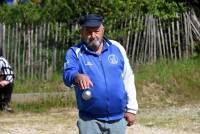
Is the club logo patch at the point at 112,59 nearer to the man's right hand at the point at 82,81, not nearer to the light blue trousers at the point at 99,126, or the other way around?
the man's right hand at the point at 82,81

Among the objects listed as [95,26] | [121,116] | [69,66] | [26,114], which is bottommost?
[26,114]

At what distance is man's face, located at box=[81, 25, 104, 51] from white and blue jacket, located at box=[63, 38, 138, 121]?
8 cm

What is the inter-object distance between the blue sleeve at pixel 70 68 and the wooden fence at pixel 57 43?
33.4ft

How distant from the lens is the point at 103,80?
519 centimetres

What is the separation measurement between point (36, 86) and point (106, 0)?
2774 millimetres

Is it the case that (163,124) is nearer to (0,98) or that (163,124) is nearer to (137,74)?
(0,98)

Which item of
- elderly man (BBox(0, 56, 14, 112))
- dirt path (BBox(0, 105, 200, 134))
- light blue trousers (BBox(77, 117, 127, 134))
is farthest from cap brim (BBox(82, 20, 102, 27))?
elderly man (BBox(0, 56, 14, 112))

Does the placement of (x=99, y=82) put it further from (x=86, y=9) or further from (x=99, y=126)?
(x=86, y=9)

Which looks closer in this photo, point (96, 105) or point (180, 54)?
point (96, 105)

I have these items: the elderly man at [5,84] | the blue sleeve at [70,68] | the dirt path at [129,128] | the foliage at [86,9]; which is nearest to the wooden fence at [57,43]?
the foliage at [86,9]

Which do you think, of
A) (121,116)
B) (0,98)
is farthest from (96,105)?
(0,98)

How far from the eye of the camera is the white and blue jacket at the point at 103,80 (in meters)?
5.18

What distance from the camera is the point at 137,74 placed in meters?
15.6

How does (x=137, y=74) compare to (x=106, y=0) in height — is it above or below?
below
